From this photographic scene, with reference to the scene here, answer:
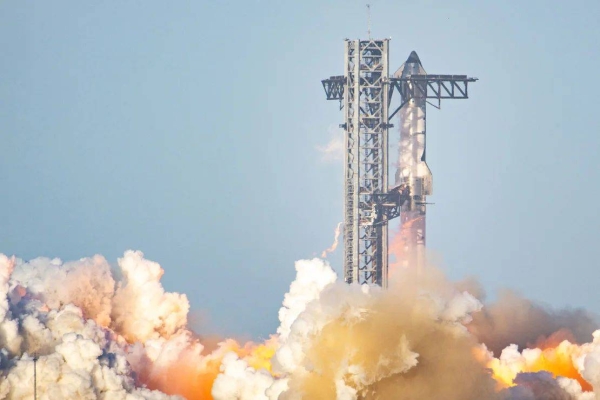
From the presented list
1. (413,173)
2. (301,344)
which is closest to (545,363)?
(413,173)

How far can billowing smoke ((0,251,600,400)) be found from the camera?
118750 millimetres

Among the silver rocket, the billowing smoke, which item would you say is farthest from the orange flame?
the silver rocket

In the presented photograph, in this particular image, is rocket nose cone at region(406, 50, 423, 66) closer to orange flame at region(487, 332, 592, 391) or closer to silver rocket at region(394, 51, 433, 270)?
silver rocket at region(394, 51, 433, 270)

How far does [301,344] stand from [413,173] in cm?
1925

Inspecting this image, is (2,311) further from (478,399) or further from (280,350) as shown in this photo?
(478,399)

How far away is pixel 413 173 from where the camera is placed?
136m

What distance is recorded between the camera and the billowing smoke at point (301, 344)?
11875cm

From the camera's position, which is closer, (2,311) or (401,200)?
(2,311)


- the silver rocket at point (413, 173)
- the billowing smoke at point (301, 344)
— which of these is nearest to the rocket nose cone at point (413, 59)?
the silver rocket at point (413, 173)

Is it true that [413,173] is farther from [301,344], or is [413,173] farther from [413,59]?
[301,344]

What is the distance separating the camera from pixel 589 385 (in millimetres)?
128875

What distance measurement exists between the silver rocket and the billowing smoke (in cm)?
175

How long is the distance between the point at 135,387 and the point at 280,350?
10.2 metres

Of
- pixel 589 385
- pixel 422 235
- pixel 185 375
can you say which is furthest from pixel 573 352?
pixel 185 375
